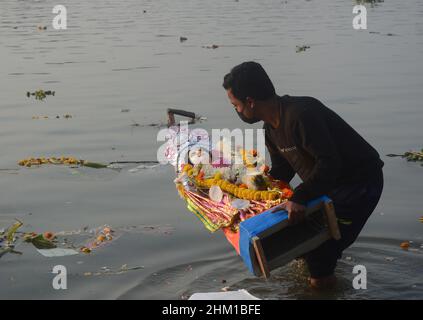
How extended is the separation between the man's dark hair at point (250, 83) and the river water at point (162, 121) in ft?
5.88

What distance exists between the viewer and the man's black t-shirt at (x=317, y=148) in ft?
16.4

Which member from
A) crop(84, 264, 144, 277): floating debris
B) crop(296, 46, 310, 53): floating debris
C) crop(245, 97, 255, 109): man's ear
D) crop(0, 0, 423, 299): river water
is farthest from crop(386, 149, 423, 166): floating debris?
crop(296, 46, 310, 53): floating debris

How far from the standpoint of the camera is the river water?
6.40 meters

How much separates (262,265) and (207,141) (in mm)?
1834

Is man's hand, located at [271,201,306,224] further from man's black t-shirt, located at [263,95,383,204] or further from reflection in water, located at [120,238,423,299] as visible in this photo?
reflection in water, located at [120,238,423,299]

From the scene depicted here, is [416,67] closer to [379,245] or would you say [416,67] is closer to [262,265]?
[379,245]

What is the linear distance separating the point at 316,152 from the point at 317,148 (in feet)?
0.10

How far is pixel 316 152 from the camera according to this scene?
498 centimetres

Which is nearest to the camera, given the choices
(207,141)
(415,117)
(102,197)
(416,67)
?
(207,141)

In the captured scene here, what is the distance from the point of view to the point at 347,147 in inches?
206

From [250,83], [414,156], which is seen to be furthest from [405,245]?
[414,156]

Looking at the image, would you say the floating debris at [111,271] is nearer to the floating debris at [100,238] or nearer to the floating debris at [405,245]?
the floating debris at [100,238]

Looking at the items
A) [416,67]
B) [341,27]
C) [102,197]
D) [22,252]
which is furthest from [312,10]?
[22,252]

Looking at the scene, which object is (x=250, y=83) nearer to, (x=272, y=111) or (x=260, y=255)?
(x=272, y=111)
